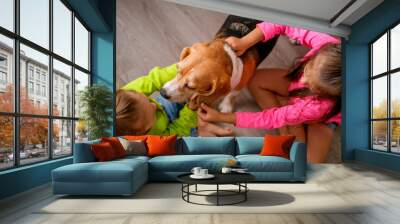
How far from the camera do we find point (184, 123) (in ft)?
29.3

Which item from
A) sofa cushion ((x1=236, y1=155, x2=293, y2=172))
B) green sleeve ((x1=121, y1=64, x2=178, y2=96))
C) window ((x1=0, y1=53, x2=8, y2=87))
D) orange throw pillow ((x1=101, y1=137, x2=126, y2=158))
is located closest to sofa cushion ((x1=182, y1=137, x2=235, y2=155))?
sofa cushion ((x1=236, y1=155, x2=293, y2=172))

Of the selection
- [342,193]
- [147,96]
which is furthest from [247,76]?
[342,193]

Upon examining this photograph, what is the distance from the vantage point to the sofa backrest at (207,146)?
22.5 ft

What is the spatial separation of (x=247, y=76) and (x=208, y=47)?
3.74 ft

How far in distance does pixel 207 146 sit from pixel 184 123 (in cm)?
216

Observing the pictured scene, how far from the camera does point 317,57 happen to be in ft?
28.7

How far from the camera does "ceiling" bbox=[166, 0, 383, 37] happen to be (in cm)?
735

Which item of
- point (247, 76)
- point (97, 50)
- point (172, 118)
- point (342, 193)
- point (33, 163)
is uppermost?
point (97, 50)

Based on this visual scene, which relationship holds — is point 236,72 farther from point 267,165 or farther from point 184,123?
point 267,165

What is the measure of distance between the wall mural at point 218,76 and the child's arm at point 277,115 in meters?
0.02

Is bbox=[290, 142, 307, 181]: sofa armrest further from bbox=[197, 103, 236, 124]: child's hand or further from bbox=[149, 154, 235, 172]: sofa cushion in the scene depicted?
bbox=[197, 103, 236, 124]: child's hand

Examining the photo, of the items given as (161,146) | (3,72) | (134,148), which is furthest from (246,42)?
(3,72)

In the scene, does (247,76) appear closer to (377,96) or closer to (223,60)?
(223,60)

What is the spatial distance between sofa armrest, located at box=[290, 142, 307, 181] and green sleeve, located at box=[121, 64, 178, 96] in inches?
148
